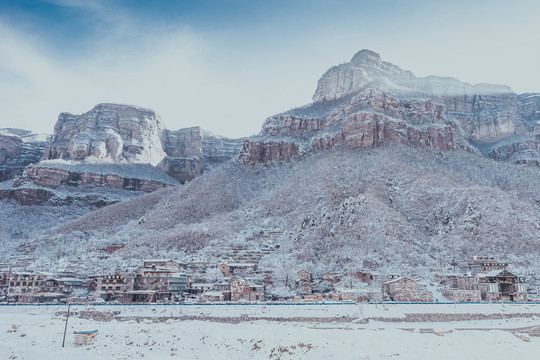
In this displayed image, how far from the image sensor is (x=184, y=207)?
469 ft

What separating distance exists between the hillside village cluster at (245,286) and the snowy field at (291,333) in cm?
909

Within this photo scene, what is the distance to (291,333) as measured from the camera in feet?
123

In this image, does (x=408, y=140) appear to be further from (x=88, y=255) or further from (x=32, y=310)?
(x=32, y=310)

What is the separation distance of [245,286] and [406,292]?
23942mm

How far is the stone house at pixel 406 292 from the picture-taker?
201 ft

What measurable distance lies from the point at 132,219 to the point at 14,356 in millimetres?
127959

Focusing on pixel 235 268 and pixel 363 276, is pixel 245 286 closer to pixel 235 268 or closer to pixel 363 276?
pixel 363 276

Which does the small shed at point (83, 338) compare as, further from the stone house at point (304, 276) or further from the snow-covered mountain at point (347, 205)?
the snow-covered mountain at point (347, 205)

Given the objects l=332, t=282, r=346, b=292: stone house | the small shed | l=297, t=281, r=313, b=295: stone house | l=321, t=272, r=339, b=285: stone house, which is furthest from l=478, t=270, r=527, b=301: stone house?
the small shed

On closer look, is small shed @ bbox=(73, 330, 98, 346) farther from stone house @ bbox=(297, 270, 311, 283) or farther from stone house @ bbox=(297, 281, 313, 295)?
stone house @ bbox=(297, 270, 311, 283)

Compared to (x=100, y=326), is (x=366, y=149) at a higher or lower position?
higher

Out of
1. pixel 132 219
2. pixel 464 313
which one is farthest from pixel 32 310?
pixel 132 219

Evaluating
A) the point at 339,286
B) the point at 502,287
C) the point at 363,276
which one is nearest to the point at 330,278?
the point at 363,276

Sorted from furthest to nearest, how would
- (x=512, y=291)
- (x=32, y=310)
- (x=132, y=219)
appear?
(x=132, y=219) → (x=512, y=291) → (x=32, y=310)
